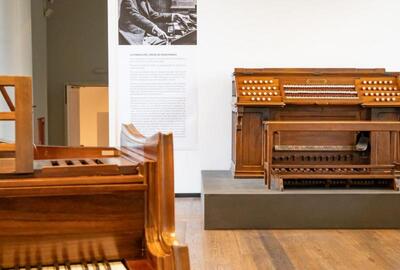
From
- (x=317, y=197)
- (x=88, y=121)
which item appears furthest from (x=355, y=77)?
(x=88, y=121)

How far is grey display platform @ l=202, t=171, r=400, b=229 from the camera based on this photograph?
16.1 ft

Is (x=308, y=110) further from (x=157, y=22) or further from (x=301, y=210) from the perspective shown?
(x=157, y=22)

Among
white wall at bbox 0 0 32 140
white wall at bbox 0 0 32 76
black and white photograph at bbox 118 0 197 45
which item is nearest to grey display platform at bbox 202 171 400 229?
black and white photograph at bbox 118 0 197 45

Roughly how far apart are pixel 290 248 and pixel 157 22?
131 inches

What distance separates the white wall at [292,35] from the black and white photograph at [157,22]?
134mm

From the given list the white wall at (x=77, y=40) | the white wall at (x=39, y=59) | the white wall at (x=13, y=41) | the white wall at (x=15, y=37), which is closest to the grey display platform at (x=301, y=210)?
the white wall at (x=13, y=41)

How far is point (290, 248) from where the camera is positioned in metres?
4.28

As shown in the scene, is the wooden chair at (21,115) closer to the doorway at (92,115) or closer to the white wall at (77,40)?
the white wall at (77,40)

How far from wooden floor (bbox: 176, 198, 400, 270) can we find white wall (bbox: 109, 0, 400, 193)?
225 centimetres

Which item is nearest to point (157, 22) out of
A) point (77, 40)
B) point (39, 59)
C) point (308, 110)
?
point (308, 110)

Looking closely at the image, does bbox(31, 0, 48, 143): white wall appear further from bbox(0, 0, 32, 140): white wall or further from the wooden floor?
the wooden floor

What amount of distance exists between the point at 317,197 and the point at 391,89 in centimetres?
171

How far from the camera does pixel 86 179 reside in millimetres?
1445

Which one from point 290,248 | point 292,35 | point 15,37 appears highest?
point 15,37
